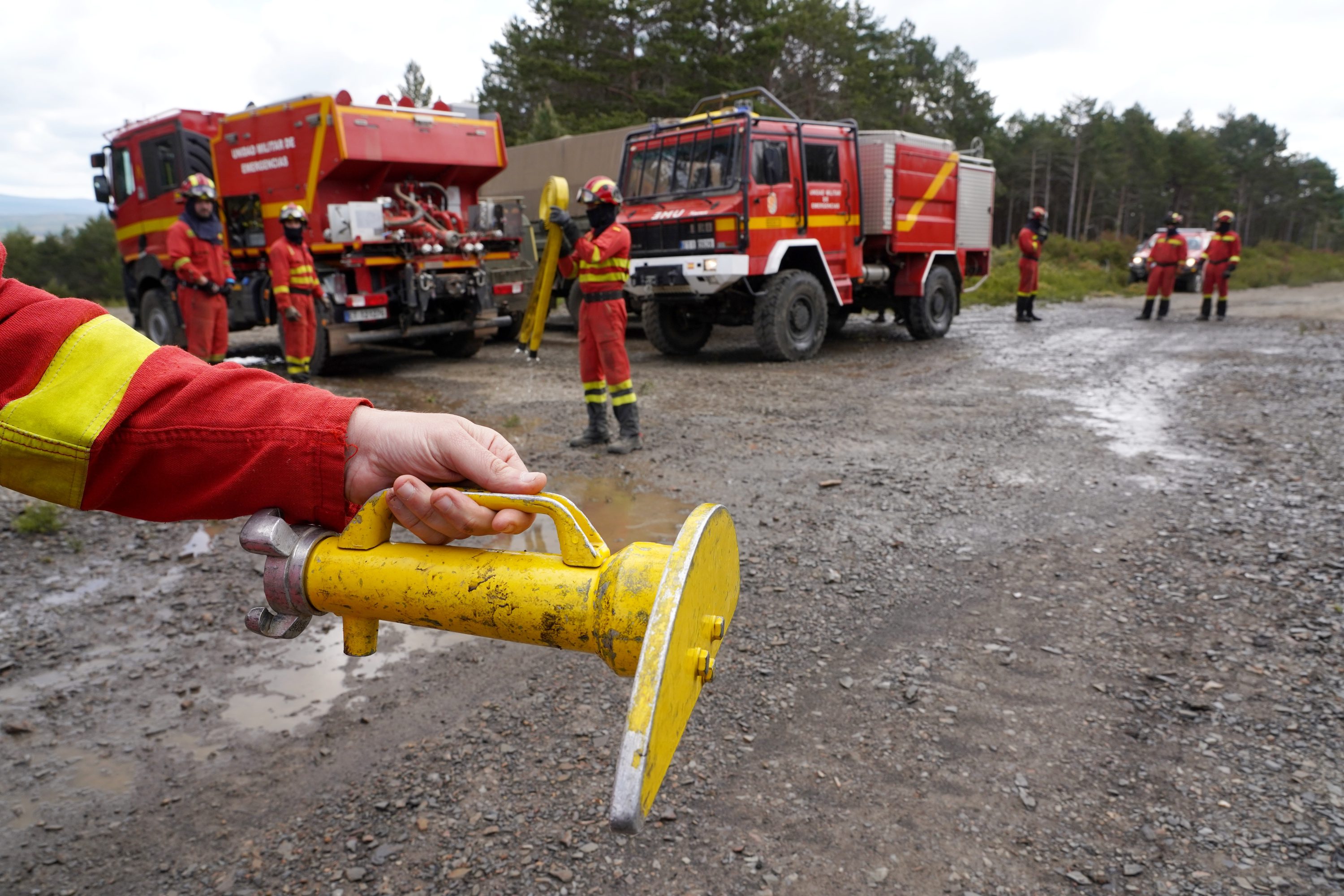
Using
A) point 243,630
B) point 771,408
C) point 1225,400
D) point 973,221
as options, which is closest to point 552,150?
point 973,221

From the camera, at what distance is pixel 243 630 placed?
333cm

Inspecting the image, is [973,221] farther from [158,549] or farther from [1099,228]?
[1099,228]

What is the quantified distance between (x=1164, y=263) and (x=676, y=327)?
9765mm

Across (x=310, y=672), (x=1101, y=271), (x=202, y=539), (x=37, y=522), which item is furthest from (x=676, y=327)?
(x=1101, y=271)

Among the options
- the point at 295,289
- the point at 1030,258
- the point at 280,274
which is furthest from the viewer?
the point at 1030,258

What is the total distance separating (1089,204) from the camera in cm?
5109

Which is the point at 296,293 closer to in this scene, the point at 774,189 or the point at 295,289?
the point at 295,289

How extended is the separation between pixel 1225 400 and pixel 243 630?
26.2 feet

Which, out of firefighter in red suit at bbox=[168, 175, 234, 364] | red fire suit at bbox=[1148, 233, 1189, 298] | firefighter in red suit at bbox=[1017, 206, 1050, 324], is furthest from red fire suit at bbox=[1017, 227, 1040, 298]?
firefighter in red suit at bbox=[168, 175, 234, 364]

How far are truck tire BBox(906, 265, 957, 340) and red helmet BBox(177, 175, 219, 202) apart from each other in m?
8.81

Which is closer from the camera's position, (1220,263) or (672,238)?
(672,238)

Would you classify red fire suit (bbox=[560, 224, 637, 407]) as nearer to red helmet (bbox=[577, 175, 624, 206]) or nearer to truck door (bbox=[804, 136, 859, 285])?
red helmet (bbox=[577, 175, 624, 206])

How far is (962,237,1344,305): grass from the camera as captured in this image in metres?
21.2

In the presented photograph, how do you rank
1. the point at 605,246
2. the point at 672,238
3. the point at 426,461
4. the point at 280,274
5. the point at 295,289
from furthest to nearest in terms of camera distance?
the point at 672,238, the point at 295,289, the point at 280,274, the point at 605,246, the point at 426,461
